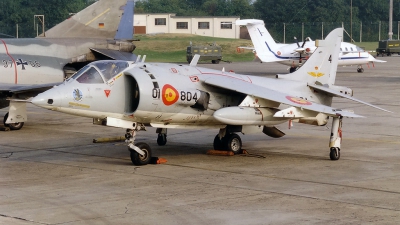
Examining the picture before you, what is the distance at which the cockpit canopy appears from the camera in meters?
14.0

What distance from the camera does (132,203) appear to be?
1075 centimetres

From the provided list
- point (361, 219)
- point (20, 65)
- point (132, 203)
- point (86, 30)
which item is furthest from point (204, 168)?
point (86, 30)

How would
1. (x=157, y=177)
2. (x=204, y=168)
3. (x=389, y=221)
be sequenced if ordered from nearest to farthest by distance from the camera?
(x=389, y=221) → (x=157, y=177) → (x=204, y=168)

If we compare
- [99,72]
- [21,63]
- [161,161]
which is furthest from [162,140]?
[21,63]

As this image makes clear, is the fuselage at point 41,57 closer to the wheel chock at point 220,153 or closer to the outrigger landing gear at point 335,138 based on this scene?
the wheel chock at point 220,153

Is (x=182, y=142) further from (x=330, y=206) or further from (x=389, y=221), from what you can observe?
(x=389, y=221)

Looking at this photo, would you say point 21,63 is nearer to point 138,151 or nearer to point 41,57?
point 41,57

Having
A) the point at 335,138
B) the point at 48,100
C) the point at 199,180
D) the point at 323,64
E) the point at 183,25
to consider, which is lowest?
the point at 199,180

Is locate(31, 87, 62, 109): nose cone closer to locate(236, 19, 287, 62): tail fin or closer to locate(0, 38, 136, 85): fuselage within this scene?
locate(0, 38, 136, 85): fuselage

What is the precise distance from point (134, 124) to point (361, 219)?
5.89m

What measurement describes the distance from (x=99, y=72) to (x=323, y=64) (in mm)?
5520

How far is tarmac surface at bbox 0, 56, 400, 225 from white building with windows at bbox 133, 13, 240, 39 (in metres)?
77.0

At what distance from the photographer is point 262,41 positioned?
46.2m

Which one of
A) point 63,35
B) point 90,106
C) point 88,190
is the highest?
point 63,35
